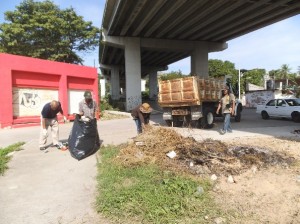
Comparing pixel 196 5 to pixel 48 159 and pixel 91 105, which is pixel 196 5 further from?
pixel 48 159

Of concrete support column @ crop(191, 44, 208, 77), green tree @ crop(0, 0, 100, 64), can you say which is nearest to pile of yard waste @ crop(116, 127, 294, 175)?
concrete support column @ crop(191, 44, 208, 77)

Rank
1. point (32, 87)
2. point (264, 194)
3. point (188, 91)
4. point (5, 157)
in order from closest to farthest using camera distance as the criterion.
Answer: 1. point (264, 194)
2. point (5, 157)
3. point (188, 91)
4. point (32, 87)

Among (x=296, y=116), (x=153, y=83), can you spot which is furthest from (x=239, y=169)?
(x=153, y=83)

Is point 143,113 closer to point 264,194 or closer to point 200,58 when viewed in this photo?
point 264,194

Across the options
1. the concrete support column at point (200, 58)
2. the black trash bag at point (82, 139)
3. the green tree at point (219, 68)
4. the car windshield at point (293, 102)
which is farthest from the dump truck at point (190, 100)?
the green tree at point (219, 68)

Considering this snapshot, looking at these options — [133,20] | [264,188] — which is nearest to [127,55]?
[133,20]

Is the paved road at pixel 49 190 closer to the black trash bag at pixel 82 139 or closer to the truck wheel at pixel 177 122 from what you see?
the black trash bag at pixel 82 139

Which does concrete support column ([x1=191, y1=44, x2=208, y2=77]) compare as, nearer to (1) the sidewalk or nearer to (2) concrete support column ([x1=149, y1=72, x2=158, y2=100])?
(2) concrete support column ([x1=149, y1=72, x2=158, y2=100])

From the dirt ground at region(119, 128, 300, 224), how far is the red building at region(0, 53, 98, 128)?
36.8ft

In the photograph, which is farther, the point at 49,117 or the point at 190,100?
the point at 190,100

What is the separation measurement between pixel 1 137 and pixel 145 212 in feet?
34.6

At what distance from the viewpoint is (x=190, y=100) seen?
45.0ft

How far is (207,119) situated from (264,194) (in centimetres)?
948

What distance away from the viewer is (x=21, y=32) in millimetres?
32469
